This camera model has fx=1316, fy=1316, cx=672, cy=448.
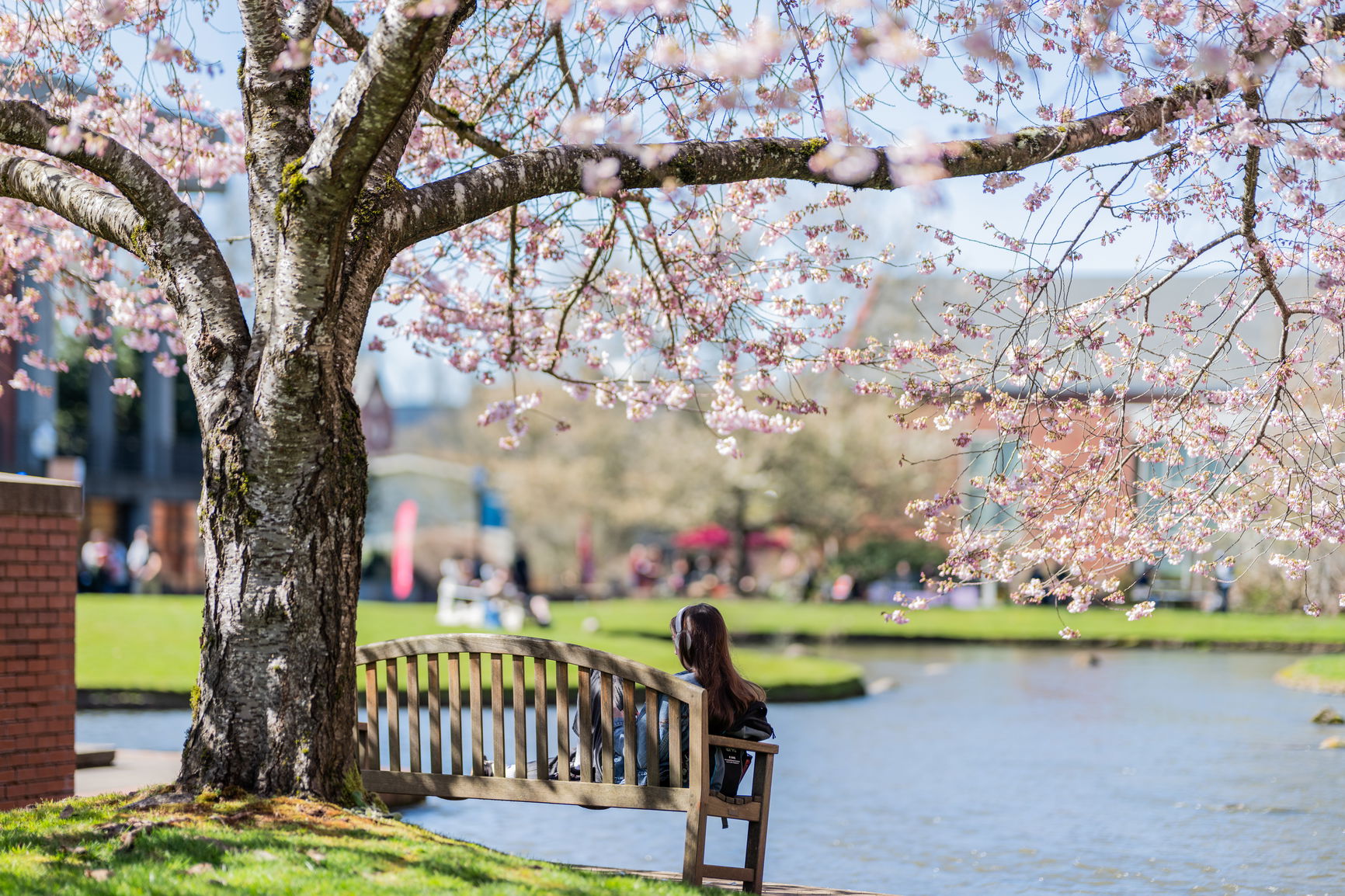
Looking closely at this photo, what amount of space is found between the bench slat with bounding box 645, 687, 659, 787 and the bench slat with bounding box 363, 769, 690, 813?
5cm

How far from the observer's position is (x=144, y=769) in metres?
9.09

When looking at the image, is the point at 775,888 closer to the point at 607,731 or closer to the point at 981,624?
the point at 607,731

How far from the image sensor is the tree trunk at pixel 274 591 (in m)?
5.21

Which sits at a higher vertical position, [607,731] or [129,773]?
[607,731]

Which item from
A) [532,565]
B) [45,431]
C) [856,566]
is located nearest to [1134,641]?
[856,566]

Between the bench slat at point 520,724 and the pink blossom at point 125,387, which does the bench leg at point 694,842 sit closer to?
the bench slat at point 520,724

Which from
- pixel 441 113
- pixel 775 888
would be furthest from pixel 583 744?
pixel 441 113

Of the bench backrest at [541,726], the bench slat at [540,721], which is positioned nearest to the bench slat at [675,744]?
the bench backrest at [541,726]

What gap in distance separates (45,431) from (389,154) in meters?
31.7

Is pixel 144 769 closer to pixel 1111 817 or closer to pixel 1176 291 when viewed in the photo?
pixel 1111 817

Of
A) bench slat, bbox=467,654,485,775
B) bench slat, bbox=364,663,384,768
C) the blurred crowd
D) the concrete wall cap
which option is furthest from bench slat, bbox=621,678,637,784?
the blurred crowd

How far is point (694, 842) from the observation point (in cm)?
513

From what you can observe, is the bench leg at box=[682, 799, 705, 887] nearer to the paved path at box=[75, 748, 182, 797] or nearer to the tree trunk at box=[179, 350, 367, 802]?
the tree trunk at box=[179, 350, 367, 802]

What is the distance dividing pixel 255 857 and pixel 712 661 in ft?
6.31
